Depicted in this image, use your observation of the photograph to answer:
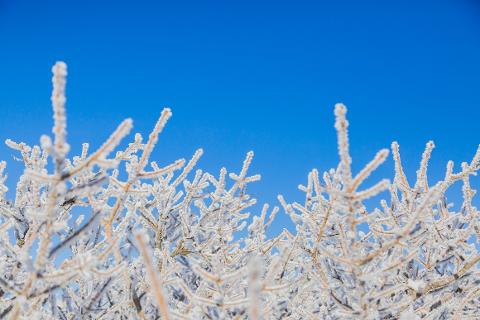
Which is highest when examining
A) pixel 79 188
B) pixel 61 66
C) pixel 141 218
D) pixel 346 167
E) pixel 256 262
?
pixel 141 218

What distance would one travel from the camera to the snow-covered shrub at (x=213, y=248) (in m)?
1.94

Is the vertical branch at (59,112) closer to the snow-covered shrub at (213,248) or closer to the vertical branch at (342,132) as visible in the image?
the snow-covered shrub at (213,248)

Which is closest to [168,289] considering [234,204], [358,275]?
[234,204]

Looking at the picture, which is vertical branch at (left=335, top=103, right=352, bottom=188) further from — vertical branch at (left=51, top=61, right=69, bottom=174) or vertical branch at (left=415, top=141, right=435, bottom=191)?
vertical branch at (left=415, top=141, right=435, bottom=191)

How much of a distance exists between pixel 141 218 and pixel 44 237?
334 cm

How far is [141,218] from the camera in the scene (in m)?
5.20

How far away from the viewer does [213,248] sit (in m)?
5.71

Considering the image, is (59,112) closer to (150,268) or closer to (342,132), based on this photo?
(150,268)

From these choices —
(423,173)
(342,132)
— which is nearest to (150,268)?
(342,132)

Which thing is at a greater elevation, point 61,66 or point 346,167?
point 61,66

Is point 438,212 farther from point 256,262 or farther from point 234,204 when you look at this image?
point 256,262

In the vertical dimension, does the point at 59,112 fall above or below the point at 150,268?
above

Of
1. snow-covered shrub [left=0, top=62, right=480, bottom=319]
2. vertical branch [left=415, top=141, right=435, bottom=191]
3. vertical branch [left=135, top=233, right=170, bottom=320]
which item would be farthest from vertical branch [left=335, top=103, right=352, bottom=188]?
vertical branch [left=415, top=141, right=435, bottom=191]

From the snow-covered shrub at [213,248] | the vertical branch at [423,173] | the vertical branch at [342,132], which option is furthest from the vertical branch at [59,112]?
the vertical branch at [423,173]
